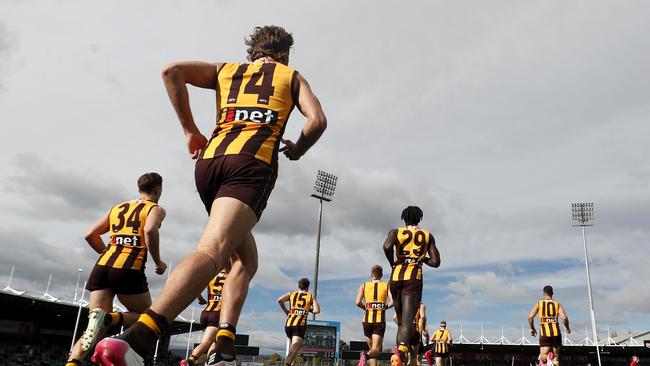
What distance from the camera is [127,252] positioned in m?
5.00

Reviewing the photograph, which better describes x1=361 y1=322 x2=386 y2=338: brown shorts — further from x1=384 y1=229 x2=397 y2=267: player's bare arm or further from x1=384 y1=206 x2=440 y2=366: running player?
x1=384 y1=229 x2=397 y2=267: player's bare arm

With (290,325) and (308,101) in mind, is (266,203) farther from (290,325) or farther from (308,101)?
(290,325)

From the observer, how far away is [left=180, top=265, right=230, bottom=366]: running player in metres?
7.71

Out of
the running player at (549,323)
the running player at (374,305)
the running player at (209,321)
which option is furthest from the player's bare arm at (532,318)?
the running player at (209,321)

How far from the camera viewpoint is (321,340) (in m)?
34.2

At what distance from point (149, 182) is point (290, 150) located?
10.1 ft

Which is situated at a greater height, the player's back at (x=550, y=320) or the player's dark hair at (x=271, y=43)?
the player's dark hair at (x=271, y=43)

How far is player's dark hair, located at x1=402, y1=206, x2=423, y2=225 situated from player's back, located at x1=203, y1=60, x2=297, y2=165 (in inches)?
Answer: 175

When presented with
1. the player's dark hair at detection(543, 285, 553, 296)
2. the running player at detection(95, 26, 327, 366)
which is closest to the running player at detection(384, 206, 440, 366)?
the running player at detection(95, 26, 327, 366)

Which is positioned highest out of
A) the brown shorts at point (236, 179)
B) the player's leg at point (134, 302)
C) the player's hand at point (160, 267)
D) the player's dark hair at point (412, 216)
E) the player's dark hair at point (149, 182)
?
the player's dark hair at point (412, 216)

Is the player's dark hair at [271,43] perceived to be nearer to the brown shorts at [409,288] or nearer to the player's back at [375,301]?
the brown shorts at [409,288]

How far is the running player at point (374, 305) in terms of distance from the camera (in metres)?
10.4

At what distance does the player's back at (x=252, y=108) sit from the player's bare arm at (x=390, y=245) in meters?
4.24

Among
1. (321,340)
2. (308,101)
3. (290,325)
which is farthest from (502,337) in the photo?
(308,101)
